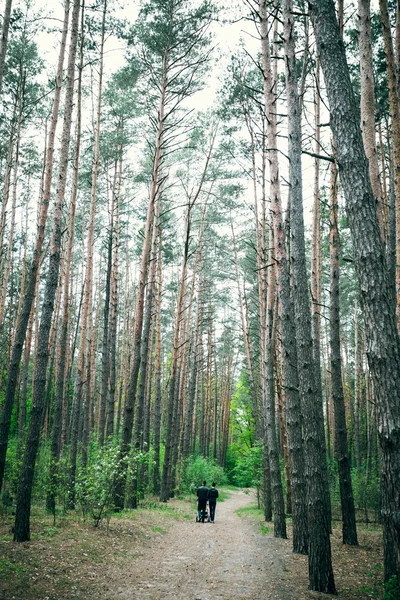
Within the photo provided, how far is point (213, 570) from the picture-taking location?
607 cm

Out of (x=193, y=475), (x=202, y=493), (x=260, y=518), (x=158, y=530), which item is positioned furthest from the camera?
(x=193, y=475)

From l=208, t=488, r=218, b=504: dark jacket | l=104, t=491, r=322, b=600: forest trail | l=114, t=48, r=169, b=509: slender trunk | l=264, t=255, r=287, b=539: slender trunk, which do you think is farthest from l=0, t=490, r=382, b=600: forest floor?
l=208, t=488, r=218, b=504: dark jacket

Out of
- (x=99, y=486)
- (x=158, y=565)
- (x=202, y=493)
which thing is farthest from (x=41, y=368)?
(x=202, y=493)

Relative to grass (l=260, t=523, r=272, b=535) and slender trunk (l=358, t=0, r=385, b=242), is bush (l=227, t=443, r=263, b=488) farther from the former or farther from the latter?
slender trunk (l=358, t=0, r=385, b=242)

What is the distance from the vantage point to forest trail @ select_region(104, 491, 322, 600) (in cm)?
479

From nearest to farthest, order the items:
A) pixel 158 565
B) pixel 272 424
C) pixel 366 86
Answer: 1. pixel 366 86
2. pixel 158 565
3. pixel 272 424

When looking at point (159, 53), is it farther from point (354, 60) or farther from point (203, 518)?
point (203, 518)

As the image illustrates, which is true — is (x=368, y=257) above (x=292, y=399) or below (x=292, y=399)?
above

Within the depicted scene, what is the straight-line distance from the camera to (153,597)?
4.61 m

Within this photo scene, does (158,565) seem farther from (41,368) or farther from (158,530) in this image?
(41,368)

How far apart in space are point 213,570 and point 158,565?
2.96 ft

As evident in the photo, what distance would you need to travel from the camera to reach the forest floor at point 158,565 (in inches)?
Answer: 184

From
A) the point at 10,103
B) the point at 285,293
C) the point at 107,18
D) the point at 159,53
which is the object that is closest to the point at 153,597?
the point at 285,293

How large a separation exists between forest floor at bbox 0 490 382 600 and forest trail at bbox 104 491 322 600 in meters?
0.01
